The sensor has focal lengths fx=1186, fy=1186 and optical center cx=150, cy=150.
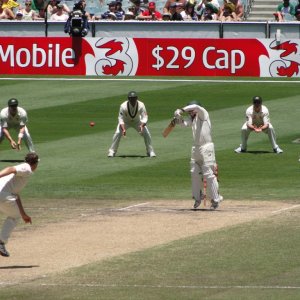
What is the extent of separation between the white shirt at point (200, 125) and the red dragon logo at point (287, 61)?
2280 cm

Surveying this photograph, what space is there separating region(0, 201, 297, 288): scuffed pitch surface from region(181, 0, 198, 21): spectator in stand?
25634mm

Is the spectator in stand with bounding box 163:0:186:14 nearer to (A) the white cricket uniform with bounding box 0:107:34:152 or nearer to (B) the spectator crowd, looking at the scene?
(B) the spectator crowd

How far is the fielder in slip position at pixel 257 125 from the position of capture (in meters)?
32.5

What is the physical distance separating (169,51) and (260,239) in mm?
27691

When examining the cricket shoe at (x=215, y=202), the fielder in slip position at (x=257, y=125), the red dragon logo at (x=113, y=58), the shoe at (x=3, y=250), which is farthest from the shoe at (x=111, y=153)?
the red dragon logo at (x=113, y=58)

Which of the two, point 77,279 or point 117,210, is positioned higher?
point 77,279

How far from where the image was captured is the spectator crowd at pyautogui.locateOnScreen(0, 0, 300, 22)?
49125mm

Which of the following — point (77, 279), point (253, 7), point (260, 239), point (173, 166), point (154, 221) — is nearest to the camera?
point (77, 279)

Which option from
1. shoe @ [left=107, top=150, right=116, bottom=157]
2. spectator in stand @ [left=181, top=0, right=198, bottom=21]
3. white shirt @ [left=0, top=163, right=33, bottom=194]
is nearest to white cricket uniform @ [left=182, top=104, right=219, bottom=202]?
white shirt @ [left=0, top=163, right=33, bottom=194]

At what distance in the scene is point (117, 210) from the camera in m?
23.8

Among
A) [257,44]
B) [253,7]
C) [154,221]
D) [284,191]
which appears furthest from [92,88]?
[154,221]

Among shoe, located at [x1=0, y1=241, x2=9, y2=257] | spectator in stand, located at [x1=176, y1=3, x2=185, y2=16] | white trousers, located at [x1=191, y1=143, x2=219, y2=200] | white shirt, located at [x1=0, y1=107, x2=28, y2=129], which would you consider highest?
shoe, located at [x1=0, y1=241, x2=9, y2=257]

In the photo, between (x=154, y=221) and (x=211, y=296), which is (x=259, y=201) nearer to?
(x=154, y=221)

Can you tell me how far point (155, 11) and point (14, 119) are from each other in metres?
20.9
